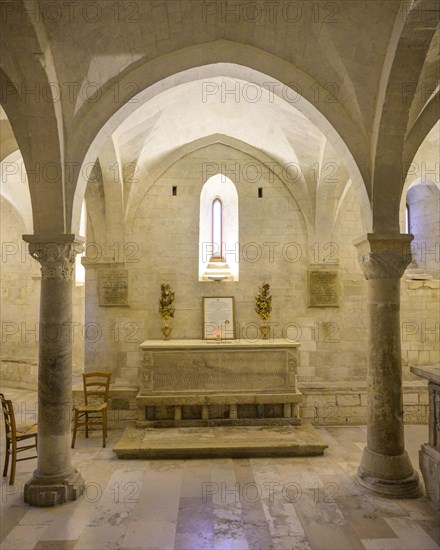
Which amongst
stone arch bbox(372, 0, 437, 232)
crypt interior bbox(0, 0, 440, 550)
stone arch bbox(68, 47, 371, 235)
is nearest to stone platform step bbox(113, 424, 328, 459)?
crypt interior bbox(0, 0, 440, 550)

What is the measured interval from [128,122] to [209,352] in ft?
13.3

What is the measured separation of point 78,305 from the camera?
10.8 m

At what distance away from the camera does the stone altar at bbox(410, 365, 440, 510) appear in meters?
4.57

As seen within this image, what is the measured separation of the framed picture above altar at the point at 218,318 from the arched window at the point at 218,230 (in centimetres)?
46

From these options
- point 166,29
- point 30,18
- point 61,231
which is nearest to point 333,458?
point 61,231

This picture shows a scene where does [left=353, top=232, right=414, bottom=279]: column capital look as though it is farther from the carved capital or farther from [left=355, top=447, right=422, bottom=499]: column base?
the carved capital

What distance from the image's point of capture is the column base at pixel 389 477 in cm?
484

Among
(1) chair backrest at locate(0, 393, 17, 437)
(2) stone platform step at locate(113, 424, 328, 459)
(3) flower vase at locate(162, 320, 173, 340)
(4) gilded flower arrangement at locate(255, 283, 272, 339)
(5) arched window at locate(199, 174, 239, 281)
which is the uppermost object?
(5) arched window at locate(199, 174, 239, 281)

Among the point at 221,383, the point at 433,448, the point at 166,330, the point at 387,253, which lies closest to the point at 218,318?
the point at 166,330

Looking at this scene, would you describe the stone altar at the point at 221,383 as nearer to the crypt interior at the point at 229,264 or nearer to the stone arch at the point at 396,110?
the crypt interior at the point at 229,264

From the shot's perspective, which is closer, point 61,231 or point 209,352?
point 61,231

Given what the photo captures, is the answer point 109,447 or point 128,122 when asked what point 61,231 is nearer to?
point 128,122

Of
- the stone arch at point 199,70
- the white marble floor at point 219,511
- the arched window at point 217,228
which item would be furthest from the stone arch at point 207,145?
Result: the white marble floor at point 219,511

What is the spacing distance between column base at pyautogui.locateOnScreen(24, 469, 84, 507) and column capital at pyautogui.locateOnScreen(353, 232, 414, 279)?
13.6ft
